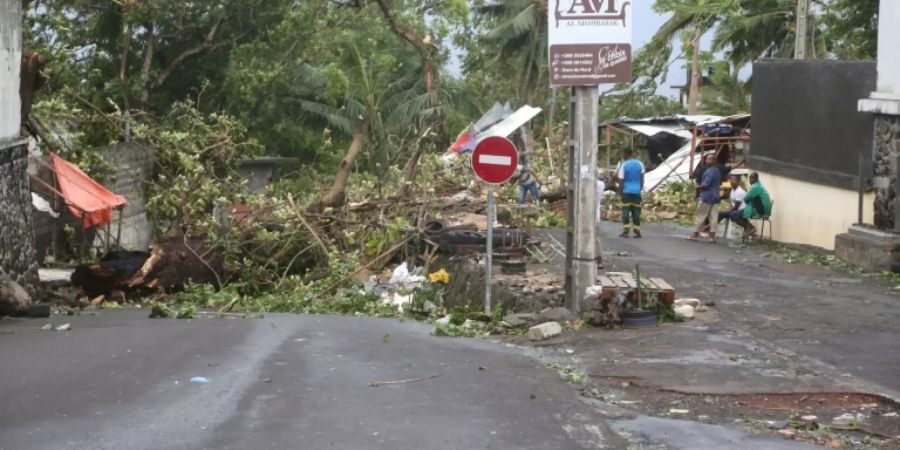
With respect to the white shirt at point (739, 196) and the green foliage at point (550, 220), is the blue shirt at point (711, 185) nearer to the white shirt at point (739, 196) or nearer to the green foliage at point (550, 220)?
the white shirt at point (739, 196)

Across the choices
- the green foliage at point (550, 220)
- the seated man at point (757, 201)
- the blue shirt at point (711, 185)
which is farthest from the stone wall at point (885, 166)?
the green foliage at point (550, 220)

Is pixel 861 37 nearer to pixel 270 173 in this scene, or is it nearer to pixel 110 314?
pixel 270 173

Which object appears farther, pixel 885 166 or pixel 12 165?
pixel 885 166

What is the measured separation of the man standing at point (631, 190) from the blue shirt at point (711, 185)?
1.21 metres

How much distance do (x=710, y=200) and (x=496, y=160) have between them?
33.4ft

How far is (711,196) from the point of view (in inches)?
923

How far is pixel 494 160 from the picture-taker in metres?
14.5

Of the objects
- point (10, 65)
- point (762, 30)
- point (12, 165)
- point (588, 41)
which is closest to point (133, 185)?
point (12, 165)

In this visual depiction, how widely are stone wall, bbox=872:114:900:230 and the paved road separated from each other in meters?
9.00

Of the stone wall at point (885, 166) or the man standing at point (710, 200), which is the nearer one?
the stone wall at point (885, 166)

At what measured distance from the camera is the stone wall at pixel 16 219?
16.5 m

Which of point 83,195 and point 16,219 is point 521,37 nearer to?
point 83,195

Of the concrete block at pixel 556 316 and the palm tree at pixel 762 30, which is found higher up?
the palm tree at pixel 762 30

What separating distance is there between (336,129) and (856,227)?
86.0ft
